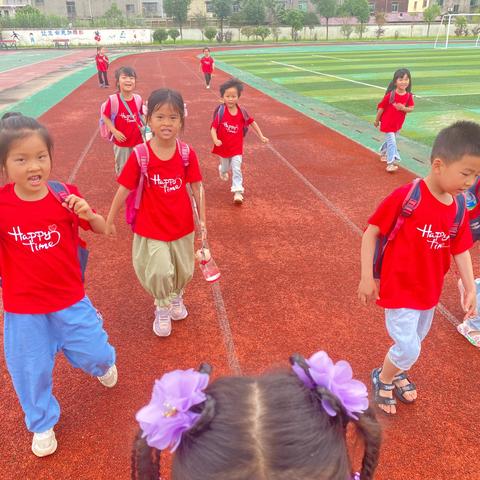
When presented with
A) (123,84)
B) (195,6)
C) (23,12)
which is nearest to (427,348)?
(123,84)

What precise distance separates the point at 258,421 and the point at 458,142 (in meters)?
2.07

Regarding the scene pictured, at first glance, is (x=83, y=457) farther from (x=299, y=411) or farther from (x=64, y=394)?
(x=299, y=411)

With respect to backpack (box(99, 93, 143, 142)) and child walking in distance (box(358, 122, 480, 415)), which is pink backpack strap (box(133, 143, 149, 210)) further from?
backpack (box(99, 93, 143, 142))

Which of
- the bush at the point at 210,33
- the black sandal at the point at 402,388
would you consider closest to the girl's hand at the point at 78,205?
the black sandal at the point at 402,388

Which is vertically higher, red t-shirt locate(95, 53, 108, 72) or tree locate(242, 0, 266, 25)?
tree locate(242, 0, 266, 25)

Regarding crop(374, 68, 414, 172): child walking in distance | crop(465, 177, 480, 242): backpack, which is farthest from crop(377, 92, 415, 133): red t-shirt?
crop(465, 177, 480, 242): backpack

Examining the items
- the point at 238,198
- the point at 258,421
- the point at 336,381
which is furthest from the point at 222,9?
the point at 258,421

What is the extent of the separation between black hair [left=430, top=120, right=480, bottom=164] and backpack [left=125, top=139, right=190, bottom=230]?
1.90 meters

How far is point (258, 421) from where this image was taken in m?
1.09

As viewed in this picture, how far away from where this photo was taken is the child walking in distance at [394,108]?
7316 mm

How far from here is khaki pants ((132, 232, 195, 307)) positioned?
364cm

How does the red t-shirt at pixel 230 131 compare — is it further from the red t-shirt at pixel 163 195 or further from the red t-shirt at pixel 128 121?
the red t-shirt at pixel 163 195

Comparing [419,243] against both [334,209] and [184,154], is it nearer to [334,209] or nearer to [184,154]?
[184,154]

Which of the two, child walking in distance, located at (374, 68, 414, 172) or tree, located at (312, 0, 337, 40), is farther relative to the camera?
tree, located at (312, 0, 337, 40)
